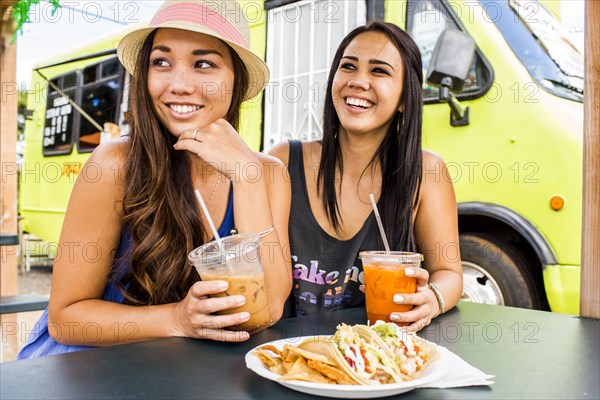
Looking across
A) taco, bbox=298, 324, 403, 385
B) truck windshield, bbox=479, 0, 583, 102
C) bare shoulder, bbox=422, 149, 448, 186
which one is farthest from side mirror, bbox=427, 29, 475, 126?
taco, bbox=298, 324, 403, 385

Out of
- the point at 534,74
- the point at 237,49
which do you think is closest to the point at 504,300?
the point at 534,74

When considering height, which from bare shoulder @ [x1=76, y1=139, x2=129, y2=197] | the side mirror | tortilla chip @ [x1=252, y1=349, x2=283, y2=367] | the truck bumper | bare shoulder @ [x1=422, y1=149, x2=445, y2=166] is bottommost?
the truck bumper

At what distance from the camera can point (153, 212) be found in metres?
1.53

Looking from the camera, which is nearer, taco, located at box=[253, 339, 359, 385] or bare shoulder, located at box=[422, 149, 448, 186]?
taco, located at box=[253, 339, 359, 385]

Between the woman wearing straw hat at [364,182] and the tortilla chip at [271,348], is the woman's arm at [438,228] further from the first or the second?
the tortilla chip at [271,348]

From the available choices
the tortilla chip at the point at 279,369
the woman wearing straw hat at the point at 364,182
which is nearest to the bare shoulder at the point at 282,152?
the woman wearing straw hat at the point at 364,182

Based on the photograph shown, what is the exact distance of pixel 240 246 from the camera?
1.23 metres

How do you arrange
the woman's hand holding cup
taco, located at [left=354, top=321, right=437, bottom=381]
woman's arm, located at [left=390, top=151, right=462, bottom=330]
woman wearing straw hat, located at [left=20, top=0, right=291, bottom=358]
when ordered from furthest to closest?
woman's arm, located at [left=390, top=151, right=462, bottom=330] → woman wearing straw hat, located at [left=20, top=0, right=291, bottom=358] → the woman's hand holding cup → taco, located at [left=354, top=321, right=437, bottom=381]

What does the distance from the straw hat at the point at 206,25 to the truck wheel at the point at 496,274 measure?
2.24 m

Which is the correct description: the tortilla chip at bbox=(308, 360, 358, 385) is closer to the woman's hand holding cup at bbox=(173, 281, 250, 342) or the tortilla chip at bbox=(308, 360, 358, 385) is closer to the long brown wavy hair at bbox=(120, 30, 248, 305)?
the woman's hand holding cup at bbox=(173, 281, 250, 342)

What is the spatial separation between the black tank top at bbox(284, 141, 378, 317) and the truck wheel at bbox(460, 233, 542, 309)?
5.73 ft

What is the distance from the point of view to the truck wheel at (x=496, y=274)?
335 centimetres

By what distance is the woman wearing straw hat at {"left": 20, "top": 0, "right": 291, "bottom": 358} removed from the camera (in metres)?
1.40

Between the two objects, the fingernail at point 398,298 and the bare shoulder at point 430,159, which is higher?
the bare shoulder at point 430,159
